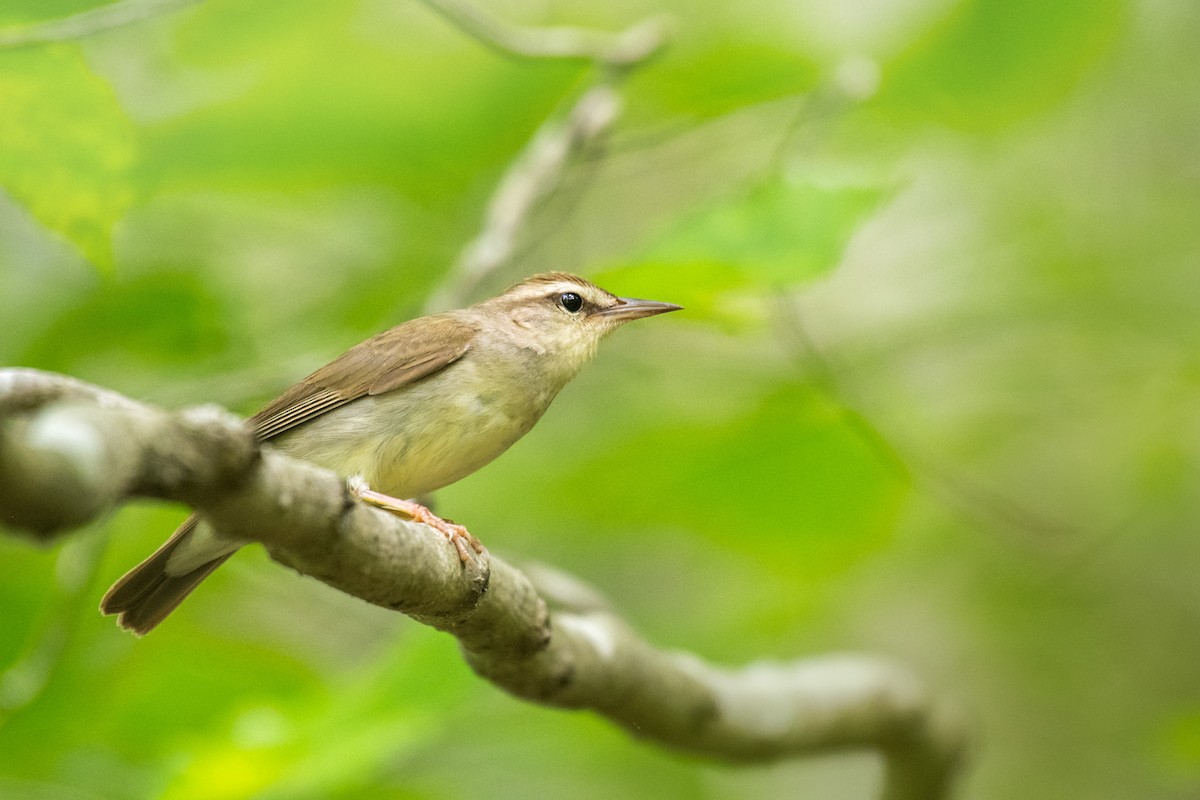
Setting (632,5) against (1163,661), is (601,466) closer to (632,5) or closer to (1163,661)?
(632,5)

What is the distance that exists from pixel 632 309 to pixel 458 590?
209 cm

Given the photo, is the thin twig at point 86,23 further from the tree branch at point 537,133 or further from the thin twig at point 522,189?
the thin twig at point 522,189

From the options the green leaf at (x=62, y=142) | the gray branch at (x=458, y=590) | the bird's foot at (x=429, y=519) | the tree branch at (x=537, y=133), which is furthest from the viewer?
the tree branch at (x=537, y=133)

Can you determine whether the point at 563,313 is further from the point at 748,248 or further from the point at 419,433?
the point at 748,248

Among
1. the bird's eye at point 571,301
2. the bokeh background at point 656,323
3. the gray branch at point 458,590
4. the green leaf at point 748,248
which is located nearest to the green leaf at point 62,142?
the bokeh background at point 656,323

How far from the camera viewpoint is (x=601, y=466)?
551 centimetres

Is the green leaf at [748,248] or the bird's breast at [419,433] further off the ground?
the green leaf at [748,248]

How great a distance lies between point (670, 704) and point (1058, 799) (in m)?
4.81

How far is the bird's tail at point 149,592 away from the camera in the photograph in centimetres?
384

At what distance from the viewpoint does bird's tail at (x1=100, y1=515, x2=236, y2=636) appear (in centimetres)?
384

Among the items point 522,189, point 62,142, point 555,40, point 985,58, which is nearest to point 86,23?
point 62,142

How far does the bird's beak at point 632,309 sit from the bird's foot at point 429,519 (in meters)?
1.26

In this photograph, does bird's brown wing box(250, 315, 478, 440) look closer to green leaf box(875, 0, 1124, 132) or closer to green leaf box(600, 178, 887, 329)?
green leaf box(600, 178, 887, 329)

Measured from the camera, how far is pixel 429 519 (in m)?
3.54
